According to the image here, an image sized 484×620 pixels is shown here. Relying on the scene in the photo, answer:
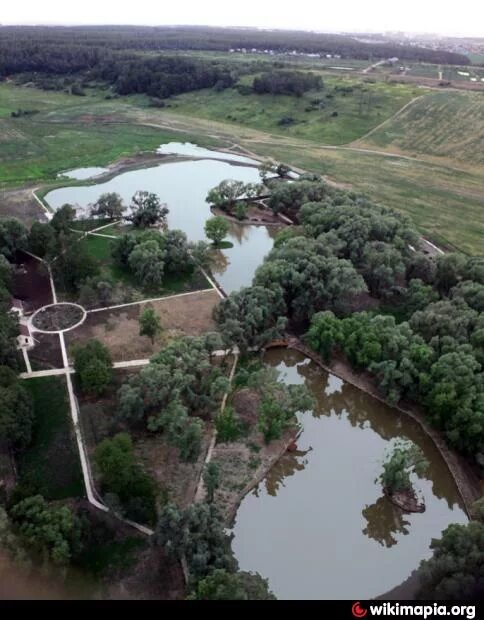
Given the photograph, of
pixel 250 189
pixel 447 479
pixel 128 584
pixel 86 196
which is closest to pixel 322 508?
pixel 447 479

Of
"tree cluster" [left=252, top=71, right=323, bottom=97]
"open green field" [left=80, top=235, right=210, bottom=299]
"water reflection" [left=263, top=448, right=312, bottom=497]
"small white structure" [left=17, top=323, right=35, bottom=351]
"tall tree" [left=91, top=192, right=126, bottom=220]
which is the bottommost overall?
"water reflection" [left=263, top=448, right=312, bottom=497]

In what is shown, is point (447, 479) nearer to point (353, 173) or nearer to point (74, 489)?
point (74, 489)

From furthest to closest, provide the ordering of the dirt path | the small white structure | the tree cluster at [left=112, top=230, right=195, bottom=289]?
1. the dirt path
2. the tree cluster at [left=112, top=230, right=195, bottom=289]
3. the small white structure

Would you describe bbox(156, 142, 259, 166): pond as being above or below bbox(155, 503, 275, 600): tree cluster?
above

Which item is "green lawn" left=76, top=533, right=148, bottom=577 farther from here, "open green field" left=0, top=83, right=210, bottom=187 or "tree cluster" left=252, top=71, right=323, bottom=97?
"tree cluster" left=252, top=71, right=323, bottom=97

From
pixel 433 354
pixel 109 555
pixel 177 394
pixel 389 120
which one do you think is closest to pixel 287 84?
pixel 389 120
